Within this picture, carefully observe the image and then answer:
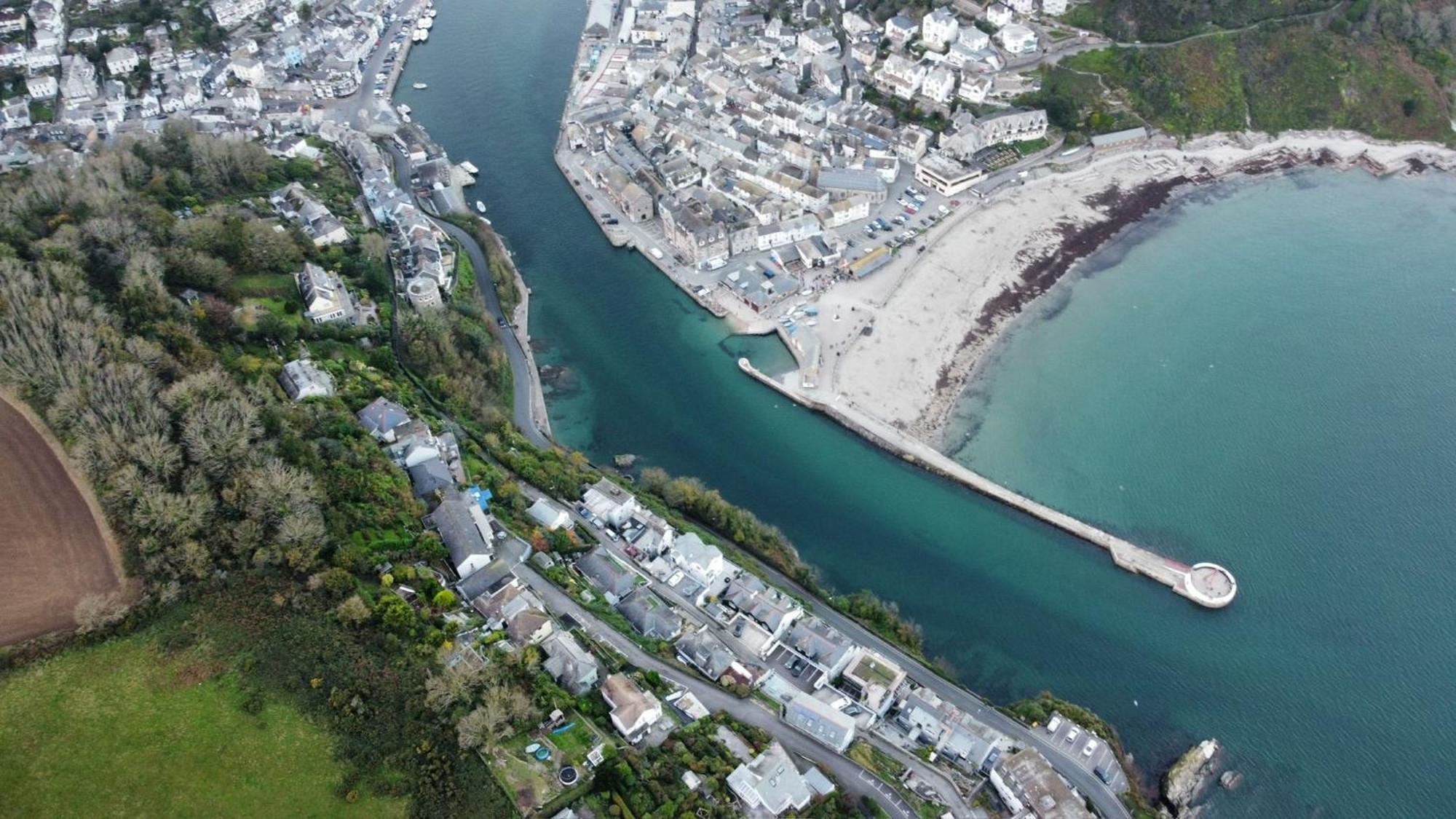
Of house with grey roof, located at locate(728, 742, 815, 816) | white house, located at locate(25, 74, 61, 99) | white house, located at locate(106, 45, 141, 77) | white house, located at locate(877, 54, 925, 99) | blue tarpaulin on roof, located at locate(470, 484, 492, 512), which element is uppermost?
white house, located at locate(877, 54, 925, 99)

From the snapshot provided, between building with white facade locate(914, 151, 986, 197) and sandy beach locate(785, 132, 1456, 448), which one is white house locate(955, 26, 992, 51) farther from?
sandy beach locate(785, 132, 1456, 448)

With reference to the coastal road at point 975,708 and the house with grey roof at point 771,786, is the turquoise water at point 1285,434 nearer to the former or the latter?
the coastal road at point 975,708

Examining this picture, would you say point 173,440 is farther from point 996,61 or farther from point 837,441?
point 996,61

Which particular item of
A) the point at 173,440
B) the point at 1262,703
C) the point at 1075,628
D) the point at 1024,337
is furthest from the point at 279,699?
the point at 1024,337

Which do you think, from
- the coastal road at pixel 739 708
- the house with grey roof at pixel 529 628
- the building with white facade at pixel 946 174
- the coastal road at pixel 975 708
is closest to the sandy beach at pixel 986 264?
the building with white facade at pixel 946 174

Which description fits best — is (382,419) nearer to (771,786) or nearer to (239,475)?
(239,475)

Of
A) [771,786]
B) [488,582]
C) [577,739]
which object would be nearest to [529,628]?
[488,582]

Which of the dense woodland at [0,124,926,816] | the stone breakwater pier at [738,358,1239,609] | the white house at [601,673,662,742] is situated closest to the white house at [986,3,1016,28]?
the stone breakwater pier at [738,358,1239,609]
